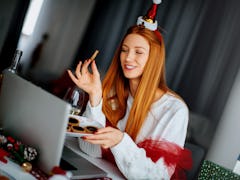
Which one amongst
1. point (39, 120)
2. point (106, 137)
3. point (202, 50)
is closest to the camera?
point (39, 120)

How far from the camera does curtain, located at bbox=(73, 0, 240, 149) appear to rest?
2.15 m

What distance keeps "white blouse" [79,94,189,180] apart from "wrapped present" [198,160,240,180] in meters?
0.16

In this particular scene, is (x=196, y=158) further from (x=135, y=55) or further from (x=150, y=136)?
(x=135, y=55)

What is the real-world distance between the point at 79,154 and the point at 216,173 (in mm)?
650

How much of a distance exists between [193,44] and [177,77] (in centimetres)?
21

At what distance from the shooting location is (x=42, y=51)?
298cm

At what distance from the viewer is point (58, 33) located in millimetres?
2938

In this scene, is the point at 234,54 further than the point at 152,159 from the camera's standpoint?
Yes

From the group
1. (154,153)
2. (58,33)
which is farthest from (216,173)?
(58,33)

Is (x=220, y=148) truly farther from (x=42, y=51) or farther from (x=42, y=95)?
(x=42, y=51)

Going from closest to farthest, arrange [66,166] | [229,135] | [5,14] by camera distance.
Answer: [66,166] → [229,135] → [5,14]

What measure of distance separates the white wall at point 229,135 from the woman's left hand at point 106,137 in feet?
2.52

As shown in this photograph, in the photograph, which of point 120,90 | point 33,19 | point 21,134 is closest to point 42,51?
point 33,19

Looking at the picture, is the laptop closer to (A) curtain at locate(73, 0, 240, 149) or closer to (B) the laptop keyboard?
(B) the laptop keyboard
